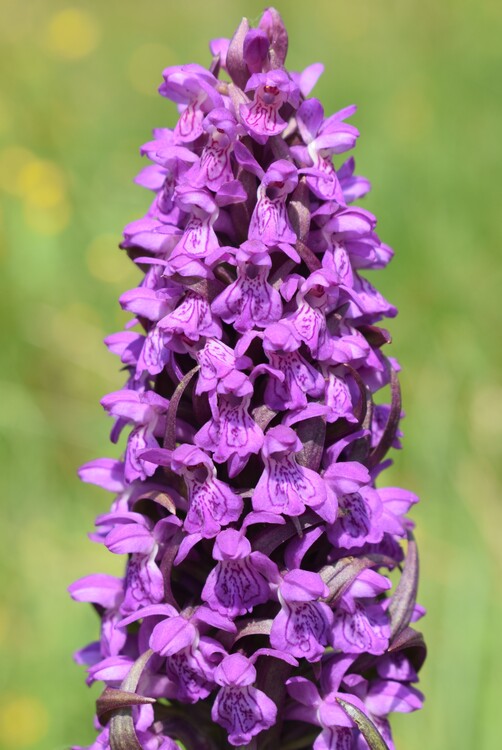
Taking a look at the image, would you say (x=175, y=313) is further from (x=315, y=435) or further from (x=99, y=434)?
(x=99, y=434)

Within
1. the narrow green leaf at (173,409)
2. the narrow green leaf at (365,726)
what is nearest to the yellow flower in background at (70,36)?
the narrow green leaf at (173,409)

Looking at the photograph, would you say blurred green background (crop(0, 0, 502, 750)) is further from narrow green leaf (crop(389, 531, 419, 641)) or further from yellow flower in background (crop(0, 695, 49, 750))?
narrow green leaf (crop(389, 531, 419, 641))

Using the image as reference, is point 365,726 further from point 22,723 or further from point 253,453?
point 22,723

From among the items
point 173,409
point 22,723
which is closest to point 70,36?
point 22,723

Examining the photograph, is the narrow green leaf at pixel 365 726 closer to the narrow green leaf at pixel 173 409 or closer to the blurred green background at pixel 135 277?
the narrow green leaf at pixel 173 409

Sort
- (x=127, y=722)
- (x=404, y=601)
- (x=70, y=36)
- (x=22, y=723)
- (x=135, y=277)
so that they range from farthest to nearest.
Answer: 1. (x=70, y=36)
2. (x=135, y=277)
3. (x=22, y=723)
4. (x=404, y=601)
5. (x=127, y=722)

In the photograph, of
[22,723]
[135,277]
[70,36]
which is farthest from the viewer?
[70,36]

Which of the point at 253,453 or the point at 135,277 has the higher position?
the point at 135,277
